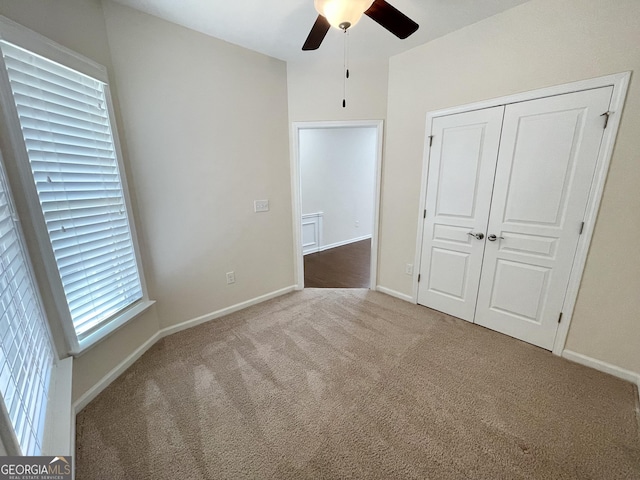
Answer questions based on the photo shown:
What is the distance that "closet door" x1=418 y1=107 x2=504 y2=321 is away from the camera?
213cm

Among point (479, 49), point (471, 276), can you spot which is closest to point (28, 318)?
point (471, 276)

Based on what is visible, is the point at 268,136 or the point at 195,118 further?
the point at 268,136

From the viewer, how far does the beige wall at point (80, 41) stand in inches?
51.2

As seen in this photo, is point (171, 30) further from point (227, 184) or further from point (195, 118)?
point (227, 184)

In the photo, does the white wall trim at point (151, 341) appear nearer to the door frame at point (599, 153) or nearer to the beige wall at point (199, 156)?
the beige wall at point (199, 156)

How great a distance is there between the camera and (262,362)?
1.93 metres

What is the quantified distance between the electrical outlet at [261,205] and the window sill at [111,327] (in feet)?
4.12

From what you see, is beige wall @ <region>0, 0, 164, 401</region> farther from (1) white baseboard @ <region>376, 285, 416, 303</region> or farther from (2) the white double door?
(2) the white double door

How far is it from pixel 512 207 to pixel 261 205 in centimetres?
229

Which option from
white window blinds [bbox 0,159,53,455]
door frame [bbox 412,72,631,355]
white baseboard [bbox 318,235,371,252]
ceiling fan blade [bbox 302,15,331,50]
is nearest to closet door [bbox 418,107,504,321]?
door frame [bbox 412,72,631,355]

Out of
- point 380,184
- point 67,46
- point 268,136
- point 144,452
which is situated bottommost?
point 144,452

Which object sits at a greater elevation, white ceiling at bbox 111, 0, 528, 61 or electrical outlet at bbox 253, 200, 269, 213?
white ceiling at bbox 111, 0, 528, 61

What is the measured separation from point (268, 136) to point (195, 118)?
71 centimetres

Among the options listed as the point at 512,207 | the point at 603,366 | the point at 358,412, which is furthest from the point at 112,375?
the point at 603,366
